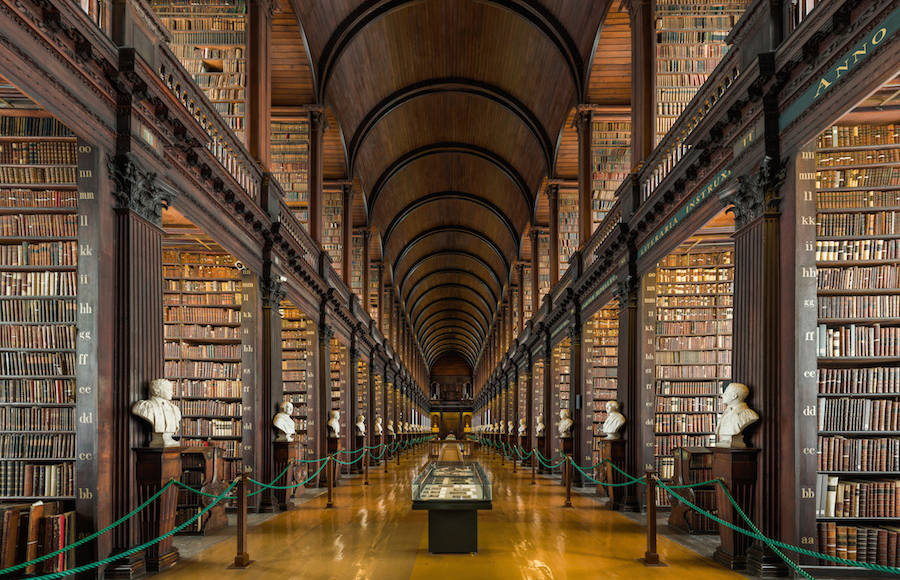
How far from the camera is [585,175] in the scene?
14.1 meters

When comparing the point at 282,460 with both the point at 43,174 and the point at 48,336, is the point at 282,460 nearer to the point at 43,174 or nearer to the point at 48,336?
the point at 48,336

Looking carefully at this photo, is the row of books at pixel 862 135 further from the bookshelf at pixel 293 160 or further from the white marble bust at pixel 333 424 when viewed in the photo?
the white marble bust at pixel 333 424

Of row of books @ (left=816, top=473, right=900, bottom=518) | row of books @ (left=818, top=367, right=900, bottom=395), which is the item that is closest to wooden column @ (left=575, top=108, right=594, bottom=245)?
row of books @ (left=818, top=367, right=900, bottom=395)

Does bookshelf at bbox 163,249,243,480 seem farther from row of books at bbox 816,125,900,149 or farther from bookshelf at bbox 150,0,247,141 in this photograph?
row of books at bbox 816,125,900,149

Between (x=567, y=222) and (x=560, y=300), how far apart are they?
4121mm

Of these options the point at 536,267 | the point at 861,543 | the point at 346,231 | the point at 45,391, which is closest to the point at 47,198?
the point at 45,391

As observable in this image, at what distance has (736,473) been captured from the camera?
6.26m

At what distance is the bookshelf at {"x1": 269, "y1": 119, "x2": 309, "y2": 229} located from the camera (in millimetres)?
Result: 14438

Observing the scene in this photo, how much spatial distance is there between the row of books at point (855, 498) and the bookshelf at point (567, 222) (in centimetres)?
1267

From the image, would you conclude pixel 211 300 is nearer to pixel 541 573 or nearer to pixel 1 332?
pixel 1 332

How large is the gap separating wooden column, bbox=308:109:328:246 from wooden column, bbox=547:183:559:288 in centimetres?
617

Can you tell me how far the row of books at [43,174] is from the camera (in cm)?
639

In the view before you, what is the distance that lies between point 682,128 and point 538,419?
13.1m

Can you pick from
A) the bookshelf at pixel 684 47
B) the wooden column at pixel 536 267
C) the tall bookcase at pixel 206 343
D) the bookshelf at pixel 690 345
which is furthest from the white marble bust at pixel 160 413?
the wooden column at pixel 536 267
